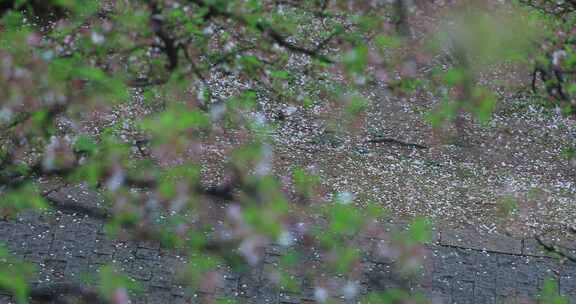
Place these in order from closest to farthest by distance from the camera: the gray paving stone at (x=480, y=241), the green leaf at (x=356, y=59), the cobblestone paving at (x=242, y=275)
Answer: the green leaf at (x=356, y=59)
the cobblestone paving at (x=242, y=275)
the gray paving stone at (x=480, y=241)

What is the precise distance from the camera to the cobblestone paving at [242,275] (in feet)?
16.0

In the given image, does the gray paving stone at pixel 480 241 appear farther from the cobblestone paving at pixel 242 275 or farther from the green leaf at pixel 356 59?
the green leaf at pixel 356 59

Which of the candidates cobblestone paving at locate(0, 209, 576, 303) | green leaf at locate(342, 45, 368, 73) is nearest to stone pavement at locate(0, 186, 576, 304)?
cobblestone paving at locate(0, 209, 576, 303)

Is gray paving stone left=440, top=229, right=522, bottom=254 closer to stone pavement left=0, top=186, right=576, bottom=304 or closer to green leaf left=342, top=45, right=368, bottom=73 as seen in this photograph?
stone pavement left=0, top=186, right=576, bottom=304

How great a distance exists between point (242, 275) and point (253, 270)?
11 cm

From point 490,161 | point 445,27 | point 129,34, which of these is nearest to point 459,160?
point 490,161

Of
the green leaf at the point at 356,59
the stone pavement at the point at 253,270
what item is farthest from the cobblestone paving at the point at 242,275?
the green leaf at the point at 356,59

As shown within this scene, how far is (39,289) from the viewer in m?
4.74

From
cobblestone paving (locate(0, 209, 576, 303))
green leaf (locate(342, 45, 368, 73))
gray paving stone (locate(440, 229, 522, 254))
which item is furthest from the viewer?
gray paving stone (locate(440, 229, 522, 254))

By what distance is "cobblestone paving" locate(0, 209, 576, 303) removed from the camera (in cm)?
488

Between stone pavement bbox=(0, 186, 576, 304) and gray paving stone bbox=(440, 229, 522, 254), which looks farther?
gray paving stone bbox=(440, 229, 522, 254)

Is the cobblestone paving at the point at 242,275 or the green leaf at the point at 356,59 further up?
the green leaf at the point at 356,59

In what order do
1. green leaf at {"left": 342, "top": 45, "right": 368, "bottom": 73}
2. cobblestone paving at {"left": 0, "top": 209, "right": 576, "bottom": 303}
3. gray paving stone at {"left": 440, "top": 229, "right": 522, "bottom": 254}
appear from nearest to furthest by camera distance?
green leaf at {"left": 342, "top": 45, "right": 368, "bottom": 73} → cobblestone paving at {"left": 0, "top": 209, "right": 576, "bottom": 303} → gray paving stone at {"left": 440, "top": 229, "right": 522, "bottom": 254}

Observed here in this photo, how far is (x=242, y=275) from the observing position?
16.4 ft
